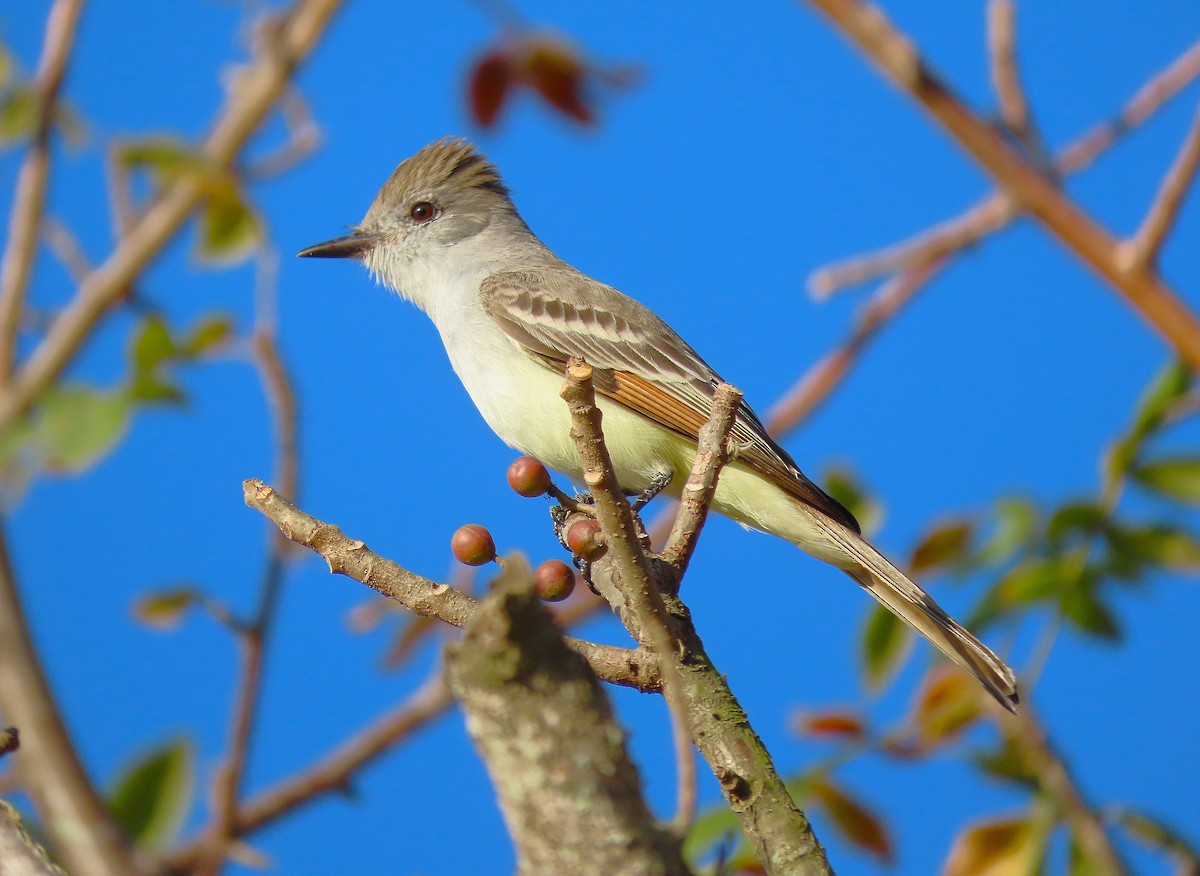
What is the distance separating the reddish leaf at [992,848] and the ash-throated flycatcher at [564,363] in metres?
0.47

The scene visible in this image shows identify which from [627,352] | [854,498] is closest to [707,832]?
[854,498]

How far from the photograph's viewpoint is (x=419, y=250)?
5316 mm

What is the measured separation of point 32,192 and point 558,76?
181 cm

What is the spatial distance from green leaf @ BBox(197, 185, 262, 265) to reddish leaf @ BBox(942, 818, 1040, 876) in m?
2.75

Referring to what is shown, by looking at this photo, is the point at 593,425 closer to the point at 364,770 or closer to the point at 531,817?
the point at 531,817

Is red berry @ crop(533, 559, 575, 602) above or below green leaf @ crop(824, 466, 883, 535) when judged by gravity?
below

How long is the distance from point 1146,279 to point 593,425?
118 centimetres

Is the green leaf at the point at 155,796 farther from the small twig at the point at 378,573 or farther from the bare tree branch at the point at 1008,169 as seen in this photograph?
the bare tree branch at the point at 1008,169

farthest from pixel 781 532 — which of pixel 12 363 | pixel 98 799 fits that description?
pixel 12 363

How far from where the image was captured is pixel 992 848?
291 centimetres

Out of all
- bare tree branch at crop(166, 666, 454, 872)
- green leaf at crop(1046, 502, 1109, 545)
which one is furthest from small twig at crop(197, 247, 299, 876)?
green leaf at crop(1046, 502, 1109, 545)

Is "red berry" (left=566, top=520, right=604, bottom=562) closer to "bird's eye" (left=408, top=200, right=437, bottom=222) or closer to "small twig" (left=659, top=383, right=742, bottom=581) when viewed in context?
"small twig" (left=659, top=383, right=742, bottom=581)

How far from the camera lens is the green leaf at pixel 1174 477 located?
312cm

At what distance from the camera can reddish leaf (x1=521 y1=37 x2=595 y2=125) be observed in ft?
13.2
